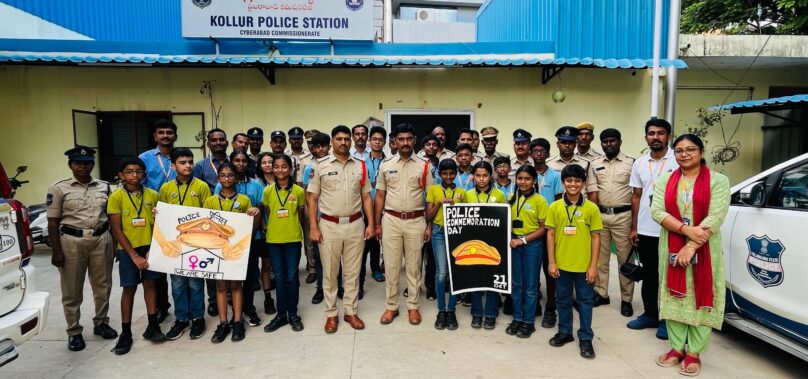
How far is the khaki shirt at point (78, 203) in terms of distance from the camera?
3.54m

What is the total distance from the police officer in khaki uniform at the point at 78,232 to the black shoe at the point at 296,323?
1566 millimetres

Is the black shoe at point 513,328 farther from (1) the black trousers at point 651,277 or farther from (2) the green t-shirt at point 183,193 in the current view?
(2) the green t-shirt at point 183,193

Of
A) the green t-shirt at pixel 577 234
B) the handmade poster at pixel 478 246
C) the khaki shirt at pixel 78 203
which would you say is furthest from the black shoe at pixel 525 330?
the khaki shirt at pixel 78 203

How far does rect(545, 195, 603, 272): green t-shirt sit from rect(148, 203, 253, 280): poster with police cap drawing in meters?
2.54

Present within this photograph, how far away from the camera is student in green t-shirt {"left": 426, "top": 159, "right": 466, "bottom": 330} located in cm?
408

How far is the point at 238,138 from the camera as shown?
17.4 feet

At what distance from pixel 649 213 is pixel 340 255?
2.84m

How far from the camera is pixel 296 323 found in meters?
4.11

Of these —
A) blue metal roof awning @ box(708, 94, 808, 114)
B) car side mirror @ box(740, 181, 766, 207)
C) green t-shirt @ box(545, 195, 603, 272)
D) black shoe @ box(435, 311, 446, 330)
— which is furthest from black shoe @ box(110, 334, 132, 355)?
blue metal roof awning @ box(708, 94, 808, 114)

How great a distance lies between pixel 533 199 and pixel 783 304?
1.81m

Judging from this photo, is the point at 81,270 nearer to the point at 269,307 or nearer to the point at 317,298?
the point at 269,307

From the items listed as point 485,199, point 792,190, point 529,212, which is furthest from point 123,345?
point 792,190

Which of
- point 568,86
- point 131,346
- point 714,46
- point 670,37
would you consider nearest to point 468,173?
point 131,346

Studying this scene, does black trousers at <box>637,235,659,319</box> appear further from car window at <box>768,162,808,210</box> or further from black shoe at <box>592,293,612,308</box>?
car window at <box>768,162,808,210</box>
